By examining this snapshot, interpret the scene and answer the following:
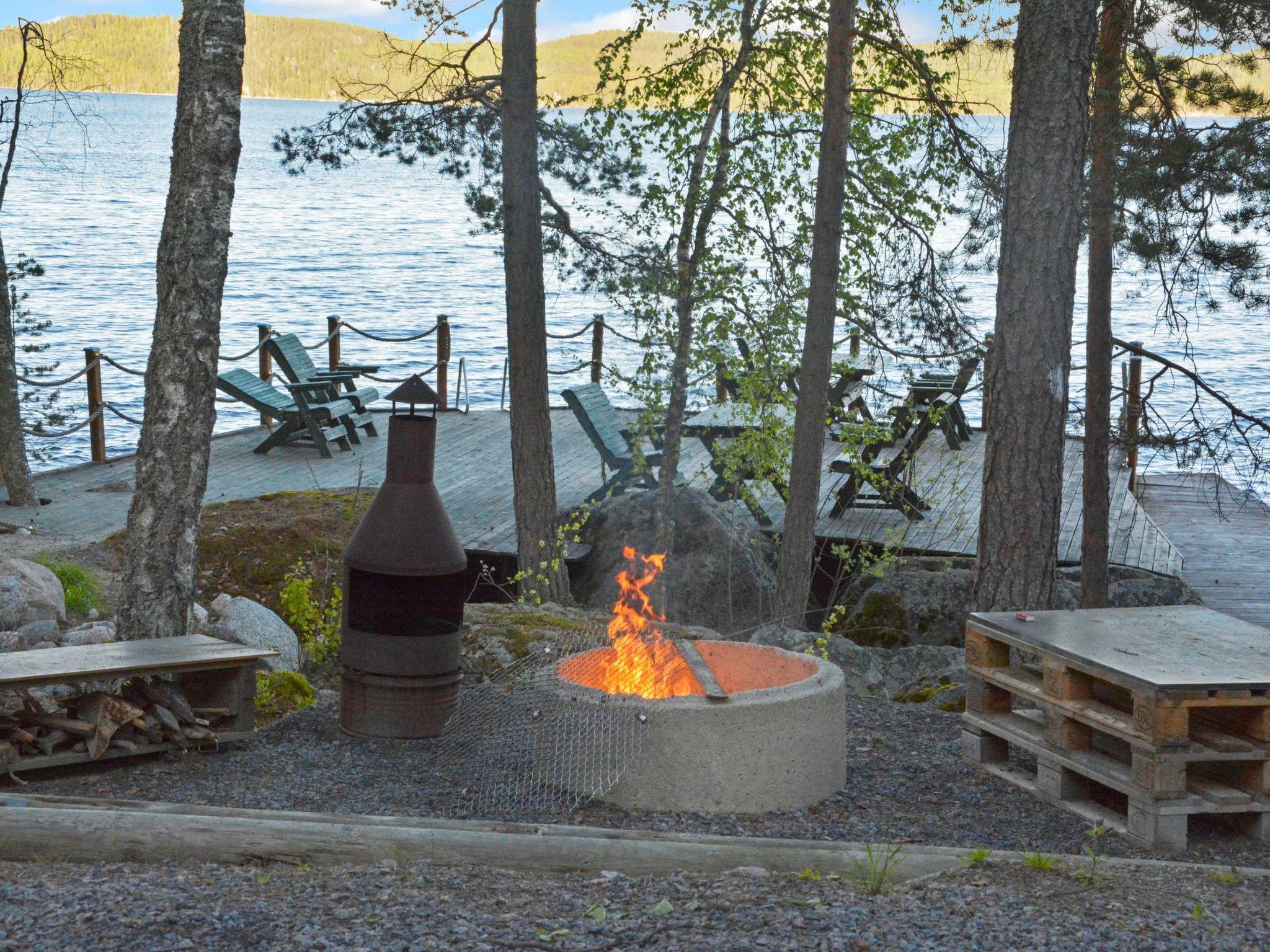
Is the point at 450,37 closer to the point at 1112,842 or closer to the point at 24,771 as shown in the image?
the point at 24,771

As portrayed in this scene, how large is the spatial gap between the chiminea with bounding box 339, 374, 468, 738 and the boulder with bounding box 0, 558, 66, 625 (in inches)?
87.3

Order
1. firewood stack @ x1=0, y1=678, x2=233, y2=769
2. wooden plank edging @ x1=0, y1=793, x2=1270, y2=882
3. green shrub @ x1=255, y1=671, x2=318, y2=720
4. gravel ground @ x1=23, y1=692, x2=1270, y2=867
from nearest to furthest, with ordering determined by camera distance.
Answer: wooden plank edging @ x1=0, y1=793, x2=1270, y2=882
gravel ground @ x1=23, y1=692, x2=1270, y2=867
firewood stack @ x1=0, y1=678, x2=233, y2=769
green shrub @ x1=255, y1=671, x2=318, y2=720

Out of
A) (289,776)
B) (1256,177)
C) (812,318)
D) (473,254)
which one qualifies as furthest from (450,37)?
(473,254)

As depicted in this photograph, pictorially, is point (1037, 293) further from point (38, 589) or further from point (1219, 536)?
point (1219, 536)

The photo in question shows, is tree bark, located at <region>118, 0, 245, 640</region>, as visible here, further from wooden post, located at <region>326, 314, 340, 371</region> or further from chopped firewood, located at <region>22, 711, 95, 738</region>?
wooden post, located at <region>326, 314, 340, 371</region>

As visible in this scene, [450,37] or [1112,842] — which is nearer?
[1112,842]

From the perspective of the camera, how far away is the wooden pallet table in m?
3.76

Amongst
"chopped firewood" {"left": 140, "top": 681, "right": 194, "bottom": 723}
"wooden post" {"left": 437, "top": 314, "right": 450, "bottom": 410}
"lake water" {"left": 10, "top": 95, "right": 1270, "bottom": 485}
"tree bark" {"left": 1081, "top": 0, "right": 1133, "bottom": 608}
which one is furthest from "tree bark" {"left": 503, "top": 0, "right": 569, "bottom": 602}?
"wooden post" {"left": 437, "top": 314, "right": 450, "bottom": 410}

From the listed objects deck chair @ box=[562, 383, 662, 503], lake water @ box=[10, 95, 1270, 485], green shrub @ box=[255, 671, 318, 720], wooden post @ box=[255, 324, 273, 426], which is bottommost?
green shrub @ box=[255, 671, 318, 720]

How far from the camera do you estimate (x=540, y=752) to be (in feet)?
14.4

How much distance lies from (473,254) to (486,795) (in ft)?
152

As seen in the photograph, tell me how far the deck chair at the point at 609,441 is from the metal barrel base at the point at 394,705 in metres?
5.00

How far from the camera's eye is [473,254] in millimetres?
49375

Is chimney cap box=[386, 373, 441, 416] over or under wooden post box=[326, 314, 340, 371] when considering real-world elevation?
under
